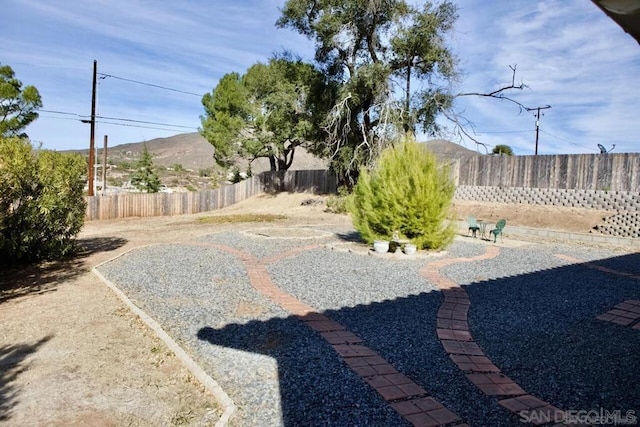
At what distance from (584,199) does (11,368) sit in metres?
17.1

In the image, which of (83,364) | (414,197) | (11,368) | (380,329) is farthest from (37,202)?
(414,197)

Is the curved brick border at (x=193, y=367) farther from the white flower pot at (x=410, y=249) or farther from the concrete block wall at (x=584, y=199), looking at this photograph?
the concrete block wall at (x=584, y=199)

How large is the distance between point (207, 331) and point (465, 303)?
3.39 meters

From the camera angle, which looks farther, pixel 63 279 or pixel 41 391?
pixel 63 279

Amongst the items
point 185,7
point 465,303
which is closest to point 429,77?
point 185,7

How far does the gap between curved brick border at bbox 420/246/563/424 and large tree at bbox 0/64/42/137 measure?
19255 millimetres

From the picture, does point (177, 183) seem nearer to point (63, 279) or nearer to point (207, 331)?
point (63, 279)

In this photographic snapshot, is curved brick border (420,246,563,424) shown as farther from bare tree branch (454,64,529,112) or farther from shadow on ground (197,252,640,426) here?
bare tree branch (454,64,529,112)

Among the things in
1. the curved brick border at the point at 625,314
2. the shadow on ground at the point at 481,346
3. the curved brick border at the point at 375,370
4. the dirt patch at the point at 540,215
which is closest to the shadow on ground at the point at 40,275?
the curved brick border at the point at 375,370

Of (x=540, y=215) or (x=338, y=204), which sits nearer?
(x=540, y=215)

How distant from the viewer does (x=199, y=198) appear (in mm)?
21891

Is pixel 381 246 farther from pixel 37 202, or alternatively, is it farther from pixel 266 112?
pixel 266 112

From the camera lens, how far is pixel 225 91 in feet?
100

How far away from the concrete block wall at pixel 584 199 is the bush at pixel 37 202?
1538 cm
